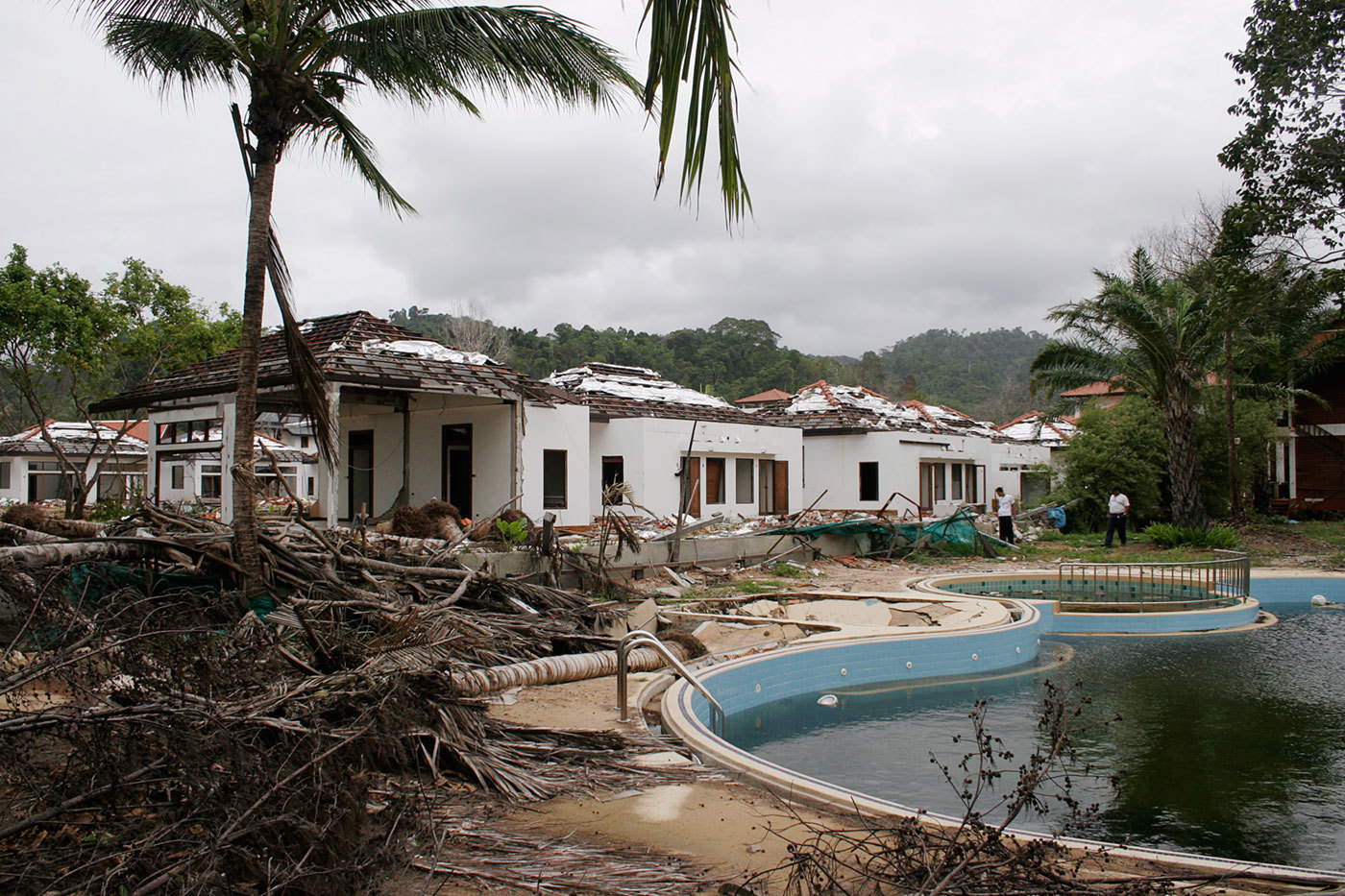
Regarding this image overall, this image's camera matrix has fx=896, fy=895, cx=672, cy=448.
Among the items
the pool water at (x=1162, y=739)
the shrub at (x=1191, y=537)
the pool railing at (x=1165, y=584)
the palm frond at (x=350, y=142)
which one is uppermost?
the palm frond at (x=350, y=142)

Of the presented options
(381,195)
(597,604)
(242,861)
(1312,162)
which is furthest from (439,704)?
(1312,162)

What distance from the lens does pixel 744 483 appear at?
26.0 metres

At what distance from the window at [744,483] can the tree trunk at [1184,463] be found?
35.7ft

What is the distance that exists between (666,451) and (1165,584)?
11650 mm

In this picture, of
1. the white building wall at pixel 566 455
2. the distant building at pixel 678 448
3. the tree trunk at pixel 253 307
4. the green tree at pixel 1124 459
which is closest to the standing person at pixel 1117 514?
the green tree at pixel 1124 459

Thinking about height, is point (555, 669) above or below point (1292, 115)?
below

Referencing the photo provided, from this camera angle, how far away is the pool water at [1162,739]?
6.40m

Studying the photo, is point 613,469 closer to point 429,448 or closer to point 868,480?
point 429,448

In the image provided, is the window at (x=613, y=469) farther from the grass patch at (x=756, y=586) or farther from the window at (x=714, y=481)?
the grass patch at (x=756, y=586)

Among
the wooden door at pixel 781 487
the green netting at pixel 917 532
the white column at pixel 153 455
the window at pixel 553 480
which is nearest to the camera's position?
the white column at pixel 153 455

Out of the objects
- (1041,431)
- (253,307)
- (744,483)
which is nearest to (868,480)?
(744,483)

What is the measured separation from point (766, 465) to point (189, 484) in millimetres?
20755

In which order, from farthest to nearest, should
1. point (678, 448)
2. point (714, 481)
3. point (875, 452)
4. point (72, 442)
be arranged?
1. point (72, 442)
2. point (875, 452)
3. point (714, 481)
4. point (678, 448)

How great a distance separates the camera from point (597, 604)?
1060 centimetres
